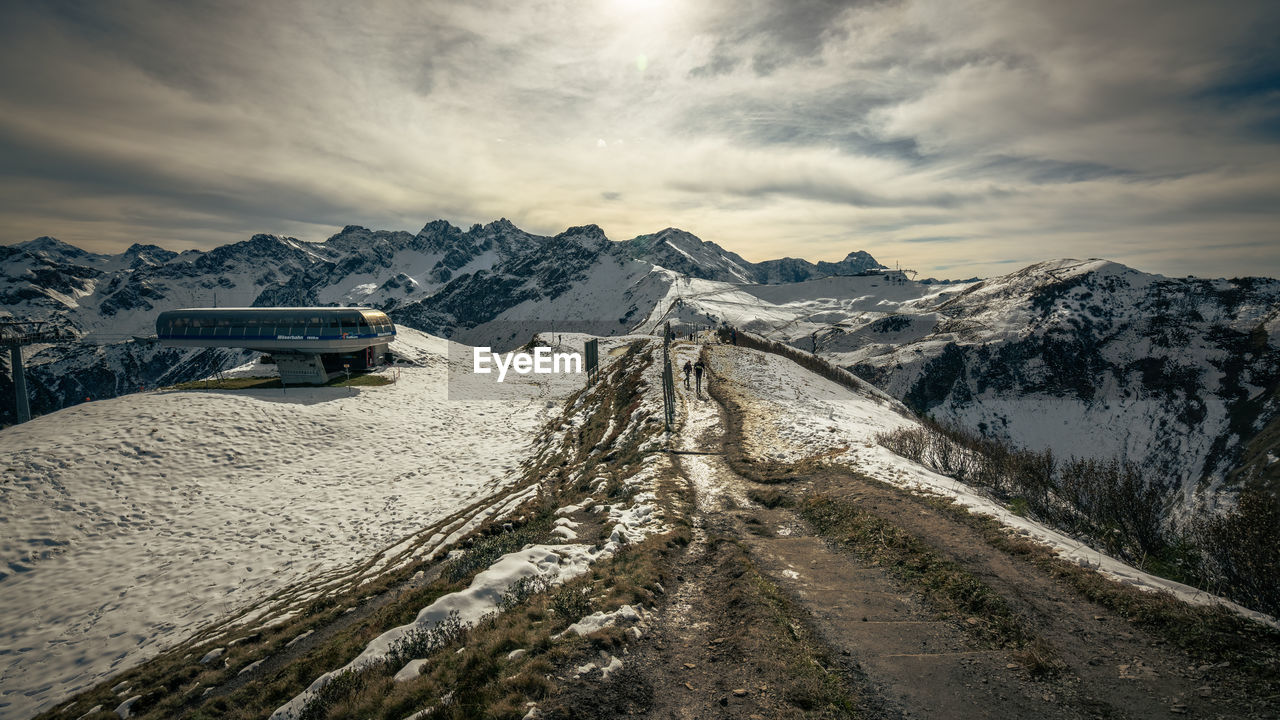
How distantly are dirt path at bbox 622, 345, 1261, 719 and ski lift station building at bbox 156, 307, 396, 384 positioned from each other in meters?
50.3

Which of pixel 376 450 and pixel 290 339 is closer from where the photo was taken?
pixel 376 450

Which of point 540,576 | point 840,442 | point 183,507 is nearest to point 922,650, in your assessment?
point 540,576

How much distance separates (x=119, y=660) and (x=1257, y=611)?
89.3 ft

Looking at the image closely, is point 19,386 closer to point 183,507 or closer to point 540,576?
point 183,507

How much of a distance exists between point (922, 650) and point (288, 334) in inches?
2303

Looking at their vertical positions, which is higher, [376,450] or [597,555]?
[597,555]

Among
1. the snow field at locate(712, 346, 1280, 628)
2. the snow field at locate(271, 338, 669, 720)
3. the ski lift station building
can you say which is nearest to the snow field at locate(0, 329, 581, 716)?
the snow field at locate(271, 338, 669, 720)

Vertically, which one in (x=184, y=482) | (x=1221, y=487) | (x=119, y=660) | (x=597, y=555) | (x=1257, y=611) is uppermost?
(x=1257, y=611)

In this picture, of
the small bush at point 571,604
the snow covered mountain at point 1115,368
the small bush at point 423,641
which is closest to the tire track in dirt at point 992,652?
the small bush at point 571,604

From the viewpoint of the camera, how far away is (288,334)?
159 feet

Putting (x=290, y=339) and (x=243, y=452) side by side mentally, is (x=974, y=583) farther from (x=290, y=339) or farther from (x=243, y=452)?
(x=290, y=339)

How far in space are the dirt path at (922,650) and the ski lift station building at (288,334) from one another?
165ft

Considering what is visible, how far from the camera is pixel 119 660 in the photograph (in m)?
13.8

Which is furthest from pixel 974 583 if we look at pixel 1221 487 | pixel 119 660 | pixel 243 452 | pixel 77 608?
pixel 1221 487
